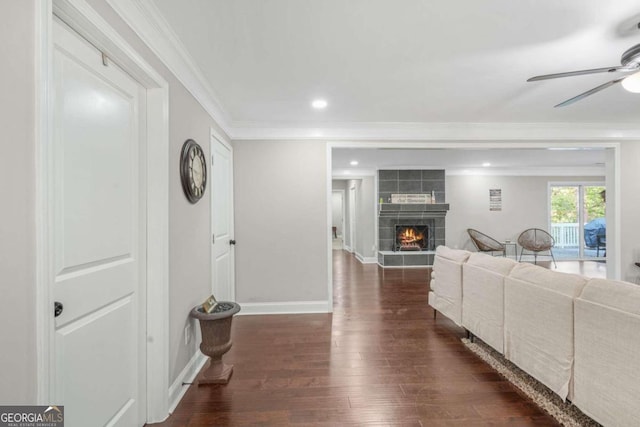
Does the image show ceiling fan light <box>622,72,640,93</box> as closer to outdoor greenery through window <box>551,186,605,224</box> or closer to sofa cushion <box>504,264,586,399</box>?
sofa cushion <box>504,264,586,399</box>

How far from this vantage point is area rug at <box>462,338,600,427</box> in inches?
66.7

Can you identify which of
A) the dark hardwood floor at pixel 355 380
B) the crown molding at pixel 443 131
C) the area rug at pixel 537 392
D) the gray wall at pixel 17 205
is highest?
the crown molding at pixel 443 131

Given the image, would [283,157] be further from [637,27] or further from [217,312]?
[637,27]

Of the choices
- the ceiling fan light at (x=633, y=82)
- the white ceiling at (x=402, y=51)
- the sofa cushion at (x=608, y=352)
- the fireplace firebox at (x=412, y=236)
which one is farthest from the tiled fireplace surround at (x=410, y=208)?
the sofa cushion at (x=608, y=352)

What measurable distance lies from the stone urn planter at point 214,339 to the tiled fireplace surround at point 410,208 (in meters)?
4.98

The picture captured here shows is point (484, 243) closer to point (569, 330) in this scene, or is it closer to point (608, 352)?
point (569, 330)

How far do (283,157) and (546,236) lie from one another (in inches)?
272

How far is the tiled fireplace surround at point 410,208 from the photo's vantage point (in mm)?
6762

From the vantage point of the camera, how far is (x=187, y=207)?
7.22 feet

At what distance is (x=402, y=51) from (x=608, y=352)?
2138mm

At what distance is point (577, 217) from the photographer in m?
7.39

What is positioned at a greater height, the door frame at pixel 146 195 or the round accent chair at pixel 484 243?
the door frame at pixel 146 195

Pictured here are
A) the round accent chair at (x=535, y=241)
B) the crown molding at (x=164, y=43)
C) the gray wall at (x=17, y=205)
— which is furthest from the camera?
the round accent chair at (x=535, y=241)

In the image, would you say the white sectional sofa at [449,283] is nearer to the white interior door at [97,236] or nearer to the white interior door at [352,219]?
the white interior door at [97,236]
